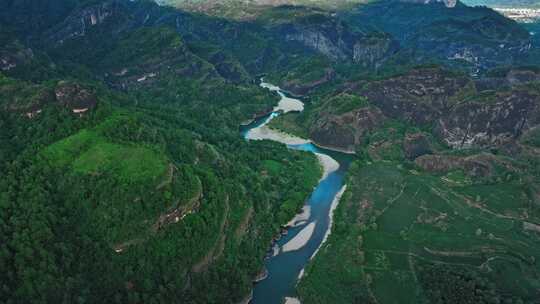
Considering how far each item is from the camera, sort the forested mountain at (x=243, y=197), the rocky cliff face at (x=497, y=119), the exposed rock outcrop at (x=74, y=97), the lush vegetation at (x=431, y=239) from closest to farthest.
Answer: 1. the forested mountain at (x=243, y=197)
2. the lush vegetation at (x=431, y=239)
3. the exposed rock outcrop at (x=74, y=97)
4. the rocky cliff face at (x=497, y=119)

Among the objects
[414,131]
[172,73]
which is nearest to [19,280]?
[414,131]

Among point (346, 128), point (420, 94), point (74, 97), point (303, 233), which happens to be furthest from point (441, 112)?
point (74, 97)

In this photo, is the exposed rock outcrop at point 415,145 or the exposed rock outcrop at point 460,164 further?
the exposed rock outcrop at point 415,145

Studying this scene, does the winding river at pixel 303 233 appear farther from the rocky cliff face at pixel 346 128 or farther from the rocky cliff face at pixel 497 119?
the rocky cliff face at pixel 497 119

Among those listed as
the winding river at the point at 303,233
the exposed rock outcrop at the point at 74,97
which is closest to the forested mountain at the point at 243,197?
the exposed rock outcrop at the point at 74,97

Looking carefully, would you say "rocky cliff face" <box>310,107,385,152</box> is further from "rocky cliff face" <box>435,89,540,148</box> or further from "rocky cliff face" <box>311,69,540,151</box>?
"rocky cliff face" <box>435,89,540,148</box>

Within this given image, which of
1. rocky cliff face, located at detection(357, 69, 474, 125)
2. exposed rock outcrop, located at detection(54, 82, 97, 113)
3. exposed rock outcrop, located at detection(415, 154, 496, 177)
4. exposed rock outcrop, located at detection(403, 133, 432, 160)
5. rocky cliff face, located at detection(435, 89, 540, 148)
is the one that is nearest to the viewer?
exposed rock outcrop, located at detection(54, 82, 97, 113)

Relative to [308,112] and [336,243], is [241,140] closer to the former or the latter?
[308,112]

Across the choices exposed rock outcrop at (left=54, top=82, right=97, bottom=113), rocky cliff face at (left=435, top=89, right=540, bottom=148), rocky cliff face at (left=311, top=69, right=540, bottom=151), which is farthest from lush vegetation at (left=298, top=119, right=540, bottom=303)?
exposed rock outcrop at (left=54, top=82, right=97, bottom=113)

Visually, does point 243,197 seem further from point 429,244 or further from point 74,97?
point 74,97
